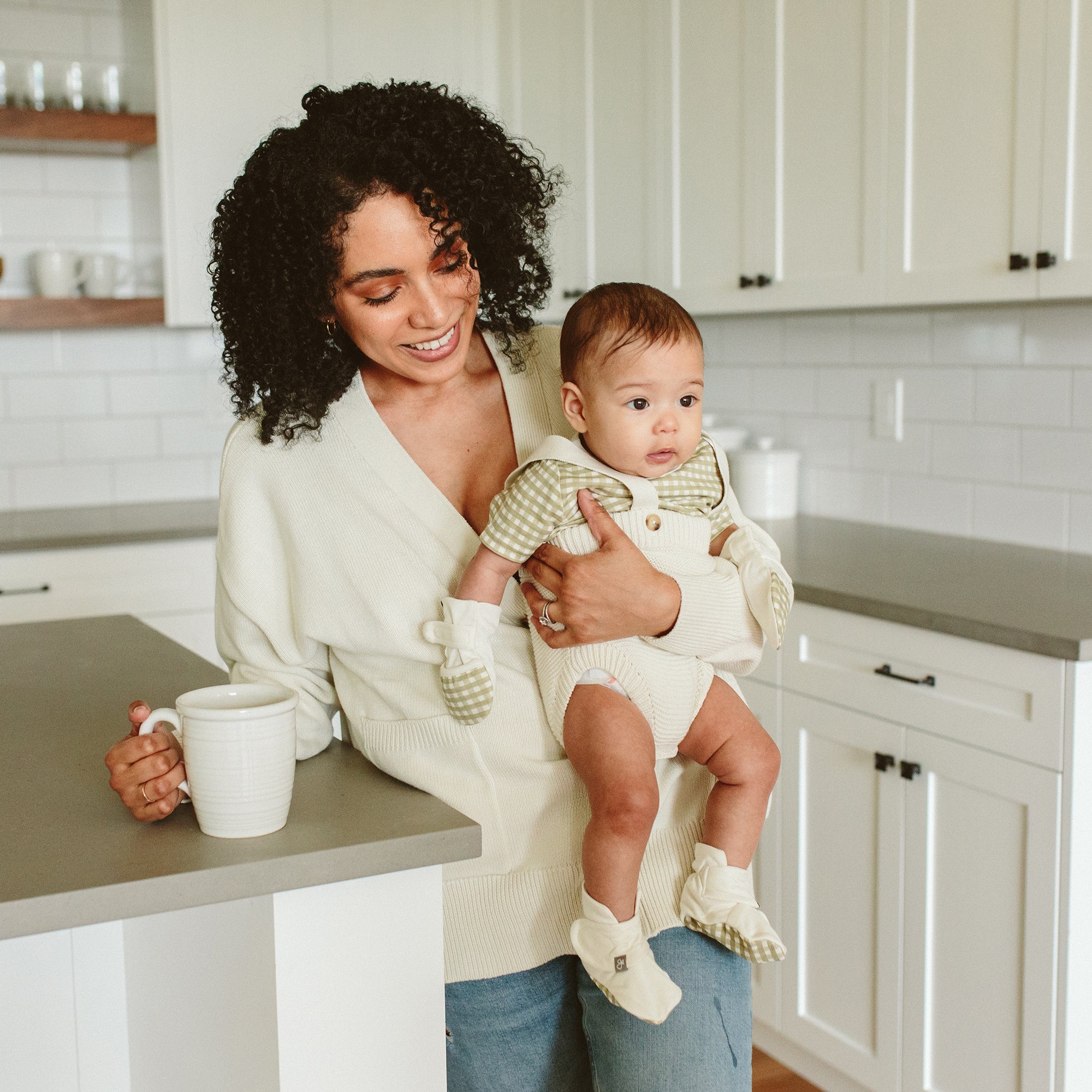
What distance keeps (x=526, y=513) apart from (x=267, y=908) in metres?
0.46

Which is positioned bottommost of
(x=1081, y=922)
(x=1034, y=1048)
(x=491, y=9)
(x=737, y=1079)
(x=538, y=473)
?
(x=1034, y=1048)

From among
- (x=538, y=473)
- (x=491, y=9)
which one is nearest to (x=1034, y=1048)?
(x=538, y=473)

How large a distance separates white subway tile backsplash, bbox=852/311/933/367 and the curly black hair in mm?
1651

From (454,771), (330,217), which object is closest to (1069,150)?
(330,217)

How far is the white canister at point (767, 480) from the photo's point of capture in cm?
320

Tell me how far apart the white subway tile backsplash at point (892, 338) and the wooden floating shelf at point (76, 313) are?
1821 mm

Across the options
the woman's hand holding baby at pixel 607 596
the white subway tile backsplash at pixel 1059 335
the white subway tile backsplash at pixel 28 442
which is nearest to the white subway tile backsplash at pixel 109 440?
the white subway tile backsplash at pixel 28 442

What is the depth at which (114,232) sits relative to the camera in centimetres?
369

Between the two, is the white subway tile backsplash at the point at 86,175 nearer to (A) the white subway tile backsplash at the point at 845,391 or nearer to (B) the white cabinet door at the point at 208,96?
(B) the white cabinet door at the point at 208,96

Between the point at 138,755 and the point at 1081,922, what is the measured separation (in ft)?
4.92

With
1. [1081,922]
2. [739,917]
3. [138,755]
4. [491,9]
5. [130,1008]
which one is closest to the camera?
[138,755]

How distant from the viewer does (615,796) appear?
1229mm

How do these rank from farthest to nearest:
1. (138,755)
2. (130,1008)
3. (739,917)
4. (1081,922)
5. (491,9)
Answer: (491,9)
(1081,922)
(130,1008)
(739,917)
(138,755)

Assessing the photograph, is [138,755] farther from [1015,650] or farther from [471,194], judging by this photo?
[1015,650]
